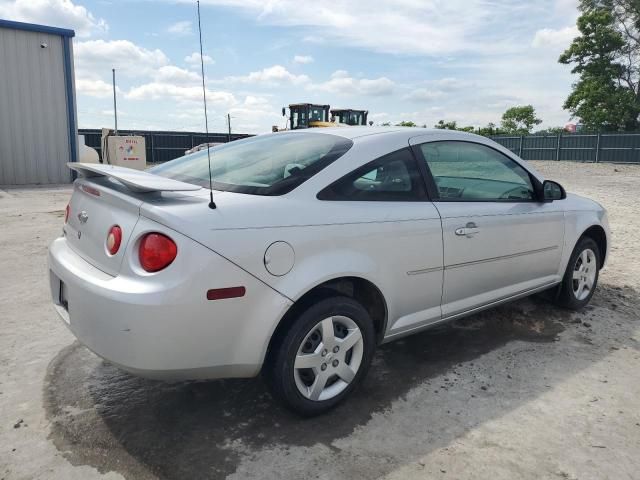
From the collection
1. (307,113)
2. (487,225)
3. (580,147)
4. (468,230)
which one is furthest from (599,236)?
(580,147)

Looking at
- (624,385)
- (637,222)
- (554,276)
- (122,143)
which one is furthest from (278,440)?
(122,143)

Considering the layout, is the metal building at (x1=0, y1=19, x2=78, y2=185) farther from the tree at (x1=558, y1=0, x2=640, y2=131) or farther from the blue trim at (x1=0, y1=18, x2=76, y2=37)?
the tree at (x1=558, y1=0, x2=640, y2=131)

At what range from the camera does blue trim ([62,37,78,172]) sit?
16797mm

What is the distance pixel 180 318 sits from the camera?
7.45 ft

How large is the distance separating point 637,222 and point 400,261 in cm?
793

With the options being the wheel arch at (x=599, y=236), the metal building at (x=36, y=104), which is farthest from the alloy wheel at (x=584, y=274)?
the metal building at (x=36, y=104)

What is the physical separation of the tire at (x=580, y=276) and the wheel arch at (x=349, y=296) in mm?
2123

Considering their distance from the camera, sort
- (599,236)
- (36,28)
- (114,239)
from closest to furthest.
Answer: (114,239)
(599,236)
(36,28)

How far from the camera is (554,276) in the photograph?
4238 millimetres

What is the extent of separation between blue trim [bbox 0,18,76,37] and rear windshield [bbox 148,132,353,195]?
15583mm

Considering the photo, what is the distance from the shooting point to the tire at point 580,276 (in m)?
4.40

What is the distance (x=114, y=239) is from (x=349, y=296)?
125 centimetres

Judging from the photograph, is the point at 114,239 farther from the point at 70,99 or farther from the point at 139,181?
the point at 70,99

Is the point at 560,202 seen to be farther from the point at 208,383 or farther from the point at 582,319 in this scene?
the point at 208,383
